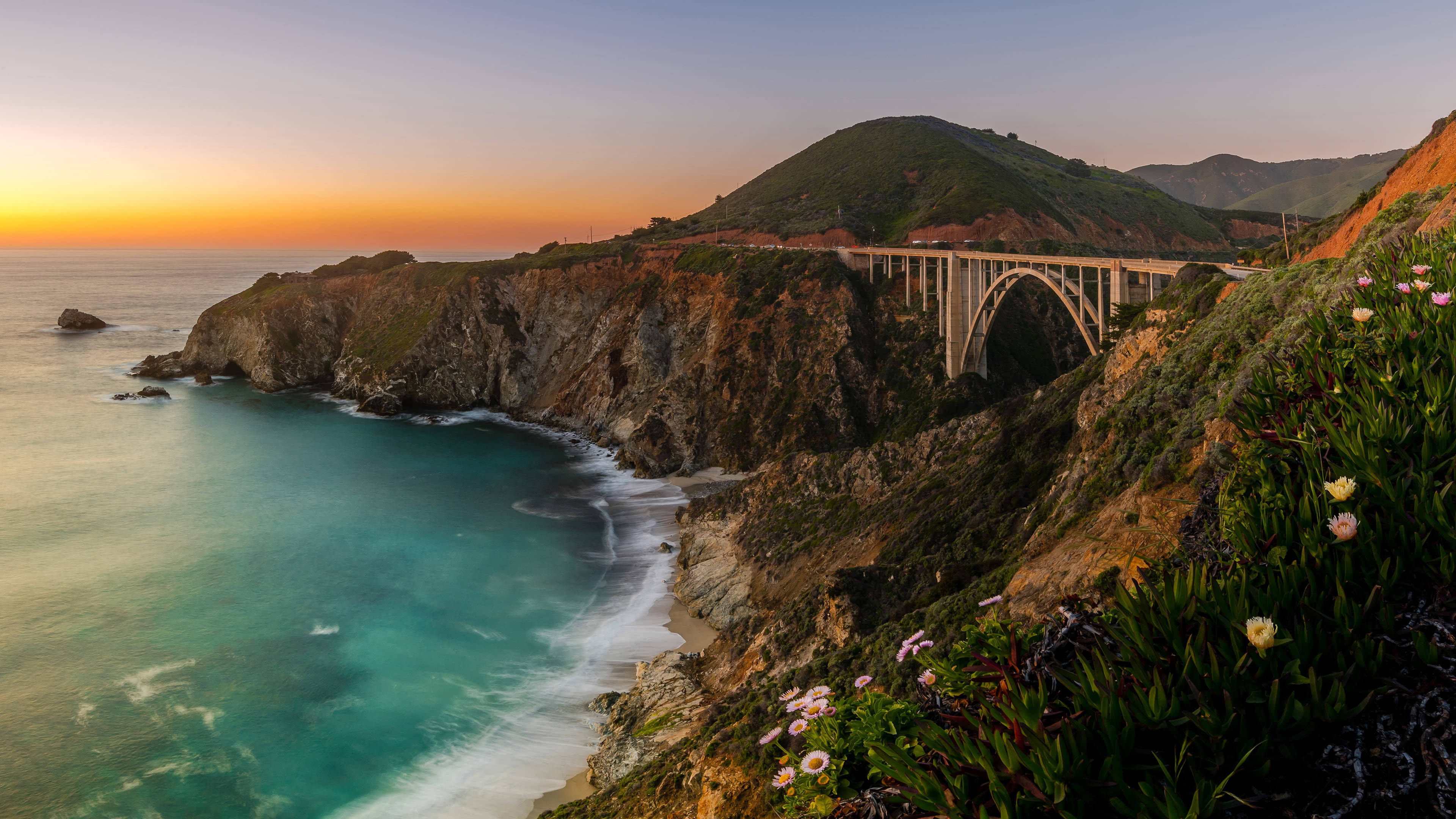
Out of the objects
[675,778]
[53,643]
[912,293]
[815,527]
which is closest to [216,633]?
[53,643]

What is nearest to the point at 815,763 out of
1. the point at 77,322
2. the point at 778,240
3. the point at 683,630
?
the point at 683,630

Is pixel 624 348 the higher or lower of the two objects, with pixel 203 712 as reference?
higher

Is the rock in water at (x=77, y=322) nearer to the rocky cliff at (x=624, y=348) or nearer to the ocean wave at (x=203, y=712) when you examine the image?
the rocky cliff at (x=624, y=348)

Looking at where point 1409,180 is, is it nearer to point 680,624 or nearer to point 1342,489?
point 1342,489

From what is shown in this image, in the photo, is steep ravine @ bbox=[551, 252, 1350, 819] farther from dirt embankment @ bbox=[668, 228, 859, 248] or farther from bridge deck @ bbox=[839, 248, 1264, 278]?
dirt embankment @ bbox=[668, 228, 859, 248]

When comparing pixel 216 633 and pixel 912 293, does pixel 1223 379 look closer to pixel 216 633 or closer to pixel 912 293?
pixel 216 633

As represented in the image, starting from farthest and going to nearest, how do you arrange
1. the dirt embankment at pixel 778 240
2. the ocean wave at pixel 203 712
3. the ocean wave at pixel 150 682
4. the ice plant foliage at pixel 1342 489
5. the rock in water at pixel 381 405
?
the dirt embankment at pixel 778 240 < the rock in water at pixel 381 405 < the ocean wave at pixel 150 682 < the ocean wave at pixel 203 712 < the ice plant foliage at pixel 1342 489

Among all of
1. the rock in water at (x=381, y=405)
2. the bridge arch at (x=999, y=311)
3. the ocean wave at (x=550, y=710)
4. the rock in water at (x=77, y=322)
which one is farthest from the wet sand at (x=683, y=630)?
the rock in water at (x=77, y=322)
